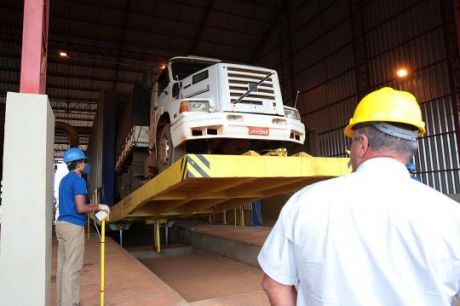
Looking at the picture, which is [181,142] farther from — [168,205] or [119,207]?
[119,207]

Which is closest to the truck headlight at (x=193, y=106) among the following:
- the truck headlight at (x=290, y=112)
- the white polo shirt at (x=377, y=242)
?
the truck headlight at (x=290, y=112)

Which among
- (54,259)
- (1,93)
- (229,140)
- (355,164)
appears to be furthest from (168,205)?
(1,93)

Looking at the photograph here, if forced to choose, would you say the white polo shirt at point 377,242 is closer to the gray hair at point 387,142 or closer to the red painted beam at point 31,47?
the gray hair at point 387,142

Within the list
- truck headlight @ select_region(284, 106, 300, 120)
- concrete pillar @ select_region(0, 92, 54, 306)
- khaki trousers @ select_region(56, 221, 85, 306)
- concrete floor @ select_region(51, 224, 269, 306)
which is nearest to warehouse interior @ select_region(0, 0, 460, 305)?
concrete floor @ select_region(51, 224, 269, 306)

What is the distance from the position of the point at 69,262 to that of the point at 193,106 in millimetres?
2633

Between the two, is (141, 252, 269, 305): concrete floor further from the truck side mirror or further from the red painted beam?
the truck side mirror

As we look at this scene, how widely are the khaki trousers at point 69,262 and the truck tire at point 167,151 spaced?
5.82 feet

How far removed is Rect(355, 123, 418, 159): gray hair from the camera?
51.6 inches

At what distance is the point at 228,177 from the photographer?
3871 mm

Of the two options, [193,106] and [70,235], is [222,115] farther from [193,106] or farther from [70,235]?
[70,235]

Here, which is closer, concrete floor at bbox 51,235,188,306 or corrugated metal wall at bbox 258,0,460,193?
concrete floor at bbox 51,235,188,306

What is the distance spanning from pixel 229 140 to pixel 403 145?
4.42 m

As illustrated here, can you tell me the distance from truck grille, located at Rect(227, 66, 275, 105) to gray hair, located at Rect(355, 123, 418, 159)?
4296 millimetres

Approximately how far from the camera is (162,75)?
733cm
